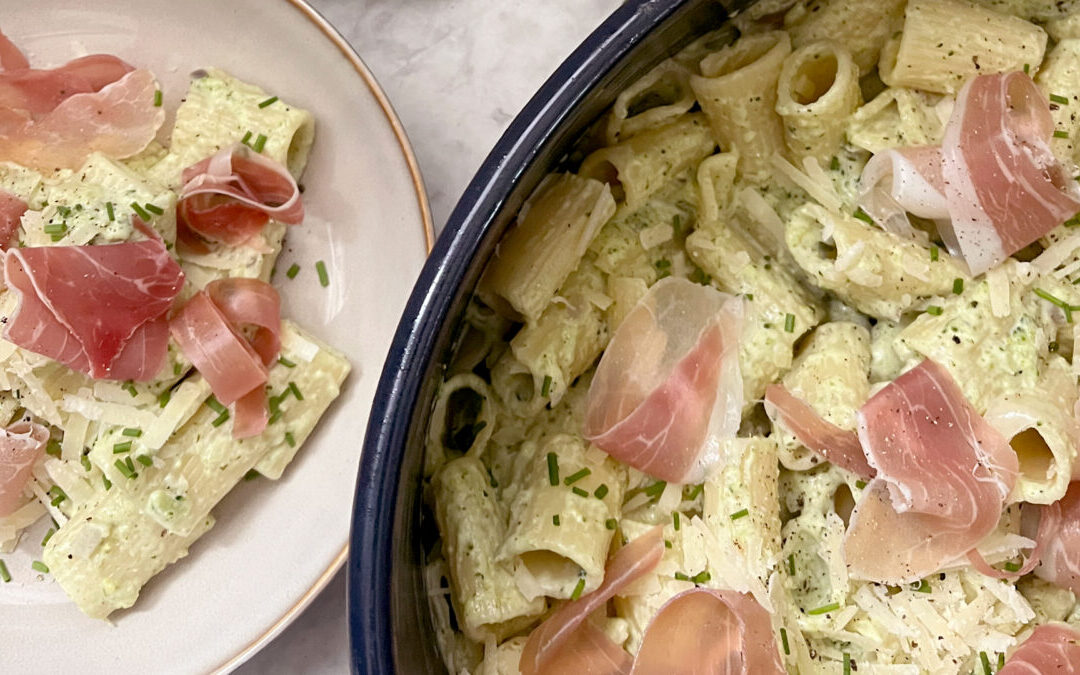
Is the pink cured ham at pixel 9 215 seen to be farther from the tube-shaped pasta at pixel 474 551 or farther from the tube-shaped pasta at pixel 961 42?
the tube-shaped pasta at pixel 961 42

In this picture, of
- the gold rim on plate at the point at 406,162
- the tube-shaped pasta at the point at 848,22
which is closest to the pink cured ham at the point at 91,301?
the gold rim on plate at the point at 406,162

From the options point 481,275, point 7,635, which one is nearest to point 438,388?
point 481,275

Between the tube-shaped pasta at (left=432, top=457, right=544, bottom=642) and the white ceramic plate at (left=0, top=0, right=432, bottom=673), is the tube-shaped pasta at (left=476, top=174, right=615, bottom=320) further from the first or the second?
the white ceramic plate at (left=0, top=0, right=432, bottom=673)

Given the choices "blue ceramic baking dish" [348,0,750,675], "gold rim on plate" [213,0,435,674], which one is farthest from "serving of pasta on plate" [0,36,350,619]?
"blue ceramic baking dish" [348,0,750,675]

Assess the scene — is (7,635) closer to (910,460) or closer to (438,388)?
(438,388)

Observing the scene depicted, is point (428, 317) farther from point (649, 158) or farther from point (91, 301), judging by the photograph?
point (91, 301)

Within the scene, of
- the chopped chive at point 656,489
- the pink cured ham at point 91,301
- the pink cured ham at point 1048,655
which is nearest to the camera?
the pink cured ham at point 1048,655
